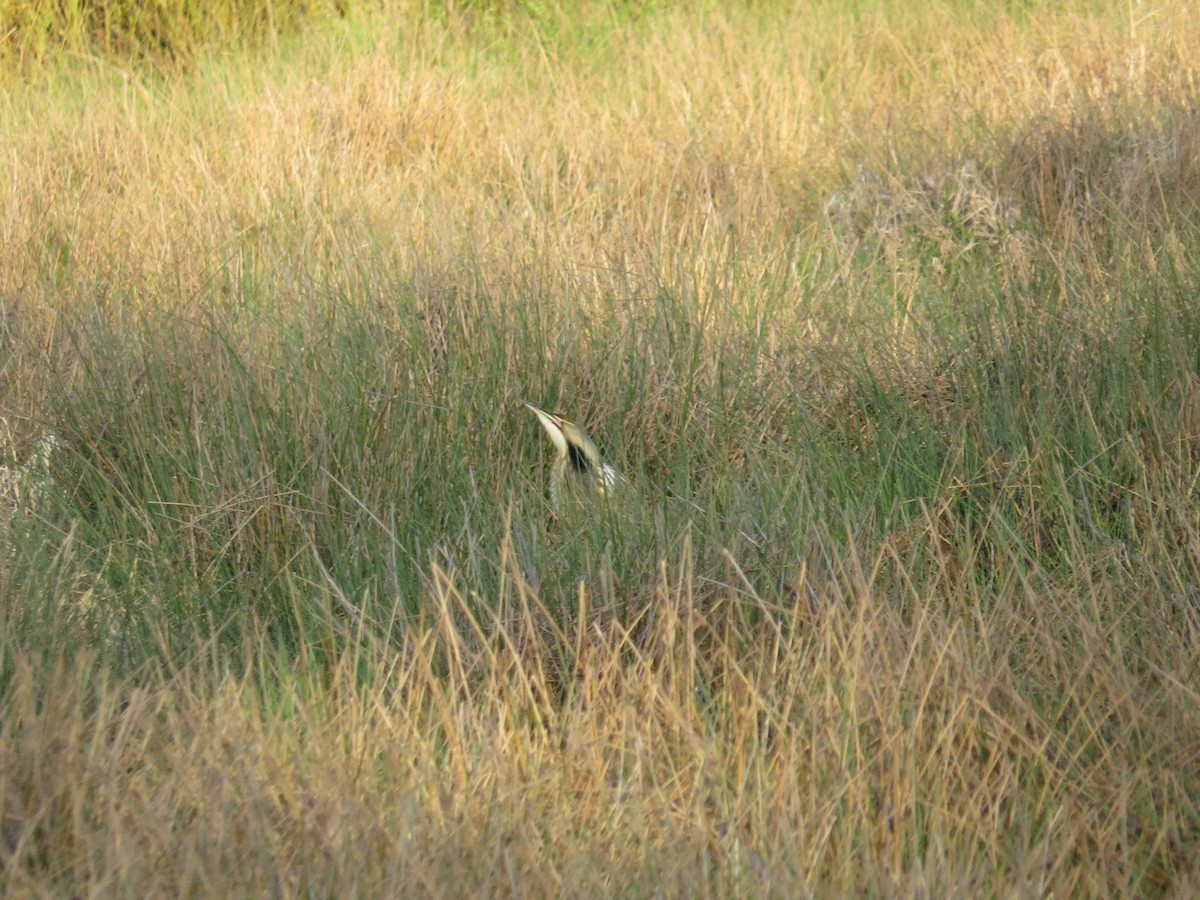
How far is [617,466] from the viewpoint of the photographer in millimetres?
2826

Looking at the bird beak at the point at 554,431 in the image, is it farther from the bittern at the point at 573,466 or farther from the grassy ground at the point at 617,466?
the grassy ground at the point at 617,466

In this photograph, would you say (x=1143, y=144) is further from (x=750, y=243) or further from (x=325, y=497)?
(x=325, y=497)

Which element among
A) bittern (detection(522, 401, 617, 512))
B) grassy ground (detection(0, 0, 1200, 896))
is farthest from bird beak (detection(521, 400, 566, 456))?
grassy ground (detection(0, 0, 1200, 896))

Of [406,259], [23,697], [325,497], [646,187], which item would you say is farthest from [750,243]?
[23,697]

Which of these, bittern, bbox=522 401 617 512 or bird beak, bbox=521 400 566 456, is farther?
bird beak, bbox=521 400 566 456

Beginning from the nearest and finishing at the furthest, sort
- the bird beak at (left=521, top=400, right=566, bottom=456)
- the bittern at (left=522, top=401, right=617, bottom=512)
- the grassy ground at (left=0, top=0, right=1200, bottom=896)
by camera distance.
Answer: the grassy ground at (left=0, top=0, right=1200, bottom=896) → the bittern at (left=522, top=401, right=617, bottom=512) → the bird beak at (left=521, top=400, right=566, bottom=456)

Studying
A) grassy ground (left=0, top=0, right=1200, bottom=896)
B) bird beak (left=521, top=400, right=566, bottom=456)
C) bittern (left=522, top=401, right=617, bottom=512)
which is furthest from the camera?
bird beak (left=521, top=400, right=566, bottom=456)

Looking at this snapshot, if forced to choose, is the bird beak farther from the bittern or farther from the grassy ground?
the grassy ground

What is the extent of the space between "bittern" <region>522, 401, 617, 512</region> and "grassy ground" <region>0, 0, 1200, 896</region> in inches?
2.2

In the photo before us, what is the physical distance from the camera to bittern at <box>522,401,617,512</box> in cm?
251

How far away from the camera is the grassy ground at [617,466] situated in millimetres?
1486

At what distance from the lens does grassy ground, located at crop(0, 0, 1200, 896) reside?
1.49 m

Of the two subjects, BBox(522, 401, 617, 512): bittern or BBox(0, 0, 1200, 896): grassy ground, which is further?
BBox(522, 401, 617, 512): bittern

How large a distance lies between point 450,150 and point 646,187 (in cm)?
85
